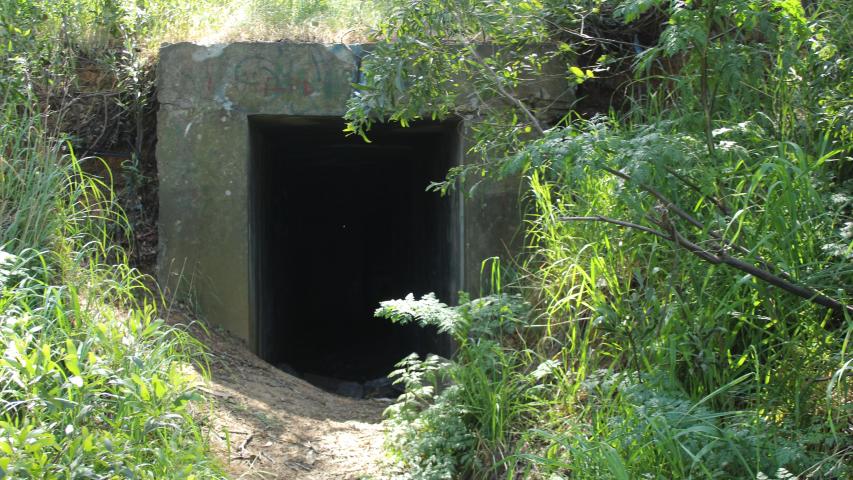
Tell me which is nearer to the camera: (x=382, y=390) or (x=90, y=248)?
(x=90, y=248)

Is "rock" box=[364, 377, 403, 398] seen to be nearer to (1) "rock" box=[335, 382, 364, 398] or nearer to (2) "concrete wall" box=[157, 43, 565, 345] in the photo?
(1) "rock" box=[335, 382, 364, 398]

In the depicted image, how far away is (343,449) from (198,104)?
2.67 meters

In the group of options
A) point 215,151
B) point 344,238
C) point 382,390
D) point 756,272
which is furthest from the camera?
point 344,238

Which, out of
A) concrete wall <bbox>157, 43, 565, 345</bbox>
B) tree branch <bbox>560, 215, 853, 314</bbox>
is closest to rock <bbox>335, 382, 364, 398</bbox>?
concrete wall <bbox>157, 43, 565, 345</bbox>

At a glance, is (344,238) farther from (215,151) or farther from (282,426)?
(282,426)

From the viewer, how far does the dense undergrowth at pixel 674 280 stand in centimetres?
283

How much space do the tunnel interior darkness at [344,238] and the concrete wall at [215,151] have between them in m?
0.26

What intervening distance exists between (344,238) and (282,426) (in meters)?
9.48

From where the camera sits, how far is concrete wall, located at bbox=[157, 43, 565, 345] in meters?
5.59

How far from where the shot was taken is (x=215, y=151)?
561 cm

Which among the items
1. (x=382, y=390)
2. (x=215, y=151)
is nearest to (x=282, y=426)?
(x=215, y=151)

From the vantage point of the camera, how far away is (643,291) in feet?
12.1

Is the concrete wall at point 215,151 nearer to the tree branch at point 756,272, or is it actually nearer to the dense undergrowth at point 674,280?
the dense undergrowth at point 674,280

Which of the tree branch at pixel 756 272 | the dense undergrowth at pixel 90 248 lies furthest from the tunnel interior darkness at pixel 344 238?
the tree branch at pixel 756 272
